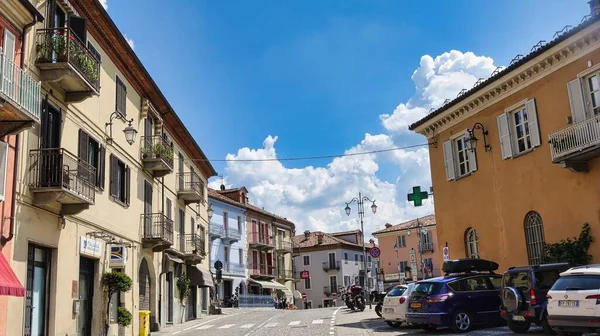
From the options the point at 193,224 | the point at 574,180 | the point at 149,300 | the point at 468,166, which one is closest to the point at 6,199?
the point at 149,300

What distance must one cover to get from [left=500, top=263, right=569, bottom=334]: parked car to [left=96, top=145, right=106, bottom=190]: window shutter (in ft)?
40.3

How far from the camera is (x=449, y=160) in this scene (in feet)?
82.0

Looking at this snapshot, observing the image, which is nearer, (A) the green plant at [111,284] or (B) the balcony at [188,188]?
(A) the green plant at [111,284]

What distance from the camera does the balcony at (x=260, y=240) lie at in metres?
57.5

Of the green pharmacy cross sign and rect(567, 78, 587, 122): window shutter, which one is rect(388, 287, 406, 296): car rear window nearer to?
the green pharmacy cross sign

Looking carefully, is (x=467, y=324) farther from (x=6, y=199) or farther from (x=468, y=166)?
(x=6, y=199)

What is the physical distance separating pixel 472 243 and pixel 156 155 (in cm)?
1363

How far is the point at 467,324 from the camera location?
51.2ft

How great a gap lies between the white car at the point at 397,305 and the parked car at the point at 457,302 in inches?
34.0

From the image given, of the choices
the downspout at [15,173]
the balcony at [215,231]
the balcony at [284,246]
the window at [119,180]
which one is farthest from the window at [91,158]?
the balcony at [284,246]

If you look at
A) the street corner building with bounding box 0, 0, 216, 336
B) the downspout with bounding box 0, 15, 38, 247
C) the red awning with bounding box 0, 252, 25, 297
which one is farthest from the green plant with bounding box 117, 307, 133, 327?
the red awning with bounding box 0, 252, 25, 297

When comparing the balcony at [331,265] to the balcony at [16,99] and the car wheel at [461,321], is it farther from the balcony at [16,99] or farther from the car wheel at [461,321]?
the balcony at [16,99]

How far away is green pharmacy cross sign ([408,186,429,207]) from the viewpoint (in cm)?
2453

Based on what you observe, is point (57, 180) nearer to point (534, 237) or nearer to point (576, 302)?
point (576, 302)
